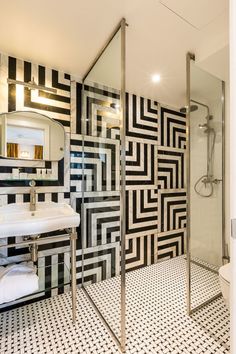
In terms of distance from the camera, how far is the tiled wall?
172 cm

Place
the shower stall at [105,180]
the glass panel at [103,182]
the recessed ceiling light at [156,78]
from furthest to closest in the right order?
1. the recessed ceiling light at [156,78]
2. the glass panel at [103,182]
3. the shower stall at [105,180]

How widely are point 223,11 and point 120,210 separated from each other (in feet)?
4.95

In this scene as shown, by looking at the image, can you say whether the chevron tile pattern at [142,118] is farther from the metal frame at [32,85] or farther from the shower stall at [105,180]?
the metal frame at [32,85]

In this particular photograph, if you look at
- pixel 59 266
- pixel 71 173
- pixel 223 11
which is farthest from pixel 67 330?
pixel 223 11

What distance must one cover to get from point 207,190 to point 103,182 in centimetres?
133

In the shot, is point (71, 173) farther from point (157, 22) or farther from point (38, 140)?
point (157, 22)

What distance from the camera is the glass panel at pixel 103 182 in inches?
60.8

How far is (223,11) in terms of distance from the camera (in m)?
1.31

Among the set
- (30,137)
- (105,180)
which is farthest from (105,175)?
(30,137)

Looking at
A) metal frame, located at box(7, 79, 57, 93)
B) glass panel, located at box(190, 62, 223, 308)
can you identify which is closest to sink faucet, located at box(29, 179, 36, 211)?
metal frame, located at box(7, 79, 57, 93)

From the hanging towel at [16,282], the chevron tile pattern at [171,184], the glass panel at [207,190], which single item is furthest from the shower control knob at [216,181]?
the hanging towel at [16,282]

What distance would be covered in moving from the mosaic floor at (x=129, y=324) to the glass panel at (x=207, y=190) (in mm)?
268

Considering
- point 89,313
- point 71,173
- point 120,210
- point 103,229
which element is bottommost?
point 89,313

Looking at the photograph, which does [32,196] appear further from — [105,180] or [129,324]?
[129,324]
